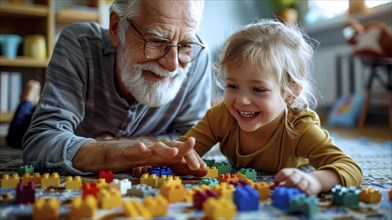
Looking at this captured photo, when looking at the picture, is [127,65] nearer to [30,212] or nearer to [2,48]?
[30,212]

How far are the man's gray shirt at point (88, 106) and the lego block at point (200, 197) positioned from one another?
1.45 feet

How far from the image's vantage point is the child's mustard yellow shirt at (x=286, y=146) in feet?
3.41

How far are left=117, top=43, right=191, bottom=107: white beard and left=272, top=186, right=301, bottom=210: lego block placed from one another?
0.66 meters

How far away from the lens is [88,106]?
1497 mm

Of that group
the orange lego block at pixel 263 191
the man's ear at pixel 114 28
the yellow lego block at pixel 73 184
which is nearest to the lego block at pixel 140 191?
the yellow lego block at pixel 73 184

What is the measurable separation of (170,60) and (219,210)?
0.70 metres

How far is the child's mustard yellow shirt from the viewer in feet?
3.41

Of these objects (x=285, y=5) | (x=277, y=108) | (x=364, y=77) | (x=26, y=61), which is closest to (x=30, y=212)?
(x=277, y=108)

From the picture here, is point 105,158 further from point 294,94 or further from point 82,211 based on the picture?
point 294,94

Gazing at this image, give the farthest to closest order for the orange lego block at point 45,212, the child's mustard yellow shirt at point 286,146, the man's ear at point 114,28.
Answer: the man's ear at point 114,28
the child's mustard yellow shirt at point 286,146
the orange lego block at point 45,212

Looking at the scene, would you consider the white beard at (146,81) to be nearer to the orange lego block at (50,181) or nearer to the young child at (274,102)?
the young child at (274,102)

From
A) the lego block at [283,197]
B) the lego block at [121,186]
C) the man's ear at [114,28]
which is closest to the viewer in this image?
the lego block at [283,197]

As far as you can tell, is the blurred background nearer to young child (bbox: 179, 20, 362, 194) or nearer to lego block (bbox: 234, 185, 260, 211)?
young child (bbox: 179, 20, 362, 194)

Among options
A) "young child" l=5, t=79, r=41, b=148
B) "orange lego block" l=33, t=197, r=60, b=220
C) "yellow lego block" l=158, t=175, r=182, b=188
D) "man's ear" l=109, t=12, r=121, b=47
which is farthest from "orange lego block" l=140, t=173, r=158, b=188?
"young child" l=5, t=79, r=41, b=148
